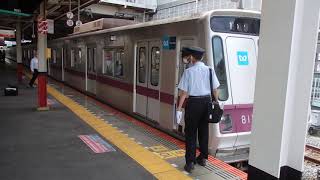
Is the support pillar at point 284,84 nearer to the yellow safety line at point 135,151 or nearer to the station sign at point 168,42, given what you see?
the yellow safety line at point 135,151

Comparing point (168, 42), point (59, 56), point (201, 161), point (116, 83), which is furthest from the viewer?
point (59, 56)

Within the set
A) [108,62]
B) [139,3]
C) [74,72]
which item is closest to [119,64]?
[108,62]

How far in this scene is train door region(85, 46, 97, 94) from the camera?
12.3 meters

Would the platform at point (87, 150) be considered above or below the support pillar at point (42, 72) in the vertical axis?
below

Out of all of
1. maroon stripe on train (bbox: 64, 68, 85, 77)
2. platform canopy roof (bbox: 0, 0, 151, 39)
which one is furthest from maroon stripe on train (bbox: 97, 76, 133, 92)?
platform canopy roof (bbox: 0, 0, 151, 39)

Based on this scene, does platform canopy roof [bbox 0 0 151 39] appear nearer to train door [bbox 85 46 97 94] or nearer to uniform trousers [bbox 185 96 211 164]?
train door [bbox 85 46 97 94]

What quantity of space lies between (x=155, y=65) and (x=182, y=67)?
49.3 inches

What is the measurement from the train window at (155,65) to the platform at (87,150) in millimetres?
1086

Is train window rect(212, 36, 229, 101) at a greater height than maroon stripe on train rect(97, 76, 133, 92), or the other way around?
train window rect(212, 36, 229, 101)

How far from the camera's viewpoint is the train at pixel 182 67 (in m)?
5.68

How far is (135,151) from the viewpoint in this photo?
Result: 18.8 ft

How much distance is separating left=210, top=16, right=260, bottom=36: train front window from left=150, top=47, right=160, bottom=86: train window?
1.91 m

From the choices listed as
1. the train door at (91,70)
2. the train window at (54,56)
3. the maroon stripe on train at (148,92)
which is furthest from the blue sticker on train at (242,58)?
the train window at (54,56)

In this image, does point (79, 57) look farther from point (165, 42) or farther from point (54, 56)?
point (165, 42)
